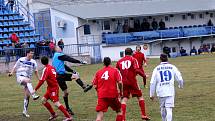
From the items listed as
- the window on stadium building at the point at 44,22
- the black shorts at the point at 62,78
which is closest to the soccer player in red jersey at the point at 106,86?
the black shorts at the point at 62,78

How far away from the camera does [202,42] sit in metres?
59.5

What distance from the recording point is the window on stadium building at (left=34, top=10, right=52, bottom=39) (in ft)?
182

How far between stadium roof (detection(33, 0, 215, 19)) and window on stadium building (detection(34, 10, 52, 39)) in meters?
1.30

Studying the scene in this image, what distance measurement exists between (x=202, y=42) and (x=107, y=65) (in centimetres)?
4900

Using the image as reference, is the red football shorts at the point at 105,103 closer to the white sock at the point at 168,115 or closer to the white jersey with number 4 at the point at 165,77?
the white jersey with number 4 at the point at 165,77

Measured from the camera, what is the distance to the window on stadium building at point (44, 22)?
55625 mm

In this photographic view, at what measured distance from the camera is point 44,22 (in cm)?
5612

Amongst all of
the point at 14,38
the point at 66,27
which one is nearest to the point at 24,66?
the point at 14,38

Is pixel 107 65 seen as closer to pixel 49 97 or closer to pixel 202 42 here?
pixel 49 97

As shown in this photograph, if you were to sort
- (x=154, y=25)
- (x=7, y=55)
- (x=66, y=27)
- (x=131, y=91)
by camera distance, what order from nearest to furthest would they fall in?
(x=131, y=91)
(x=7, y=55)
(x=66, y=27)
(x=154, y=25)

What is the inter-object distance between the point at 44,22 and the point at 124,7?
947cm

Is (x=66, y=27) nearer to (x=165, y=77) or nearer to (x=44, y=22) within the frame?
(x=44, y=22)

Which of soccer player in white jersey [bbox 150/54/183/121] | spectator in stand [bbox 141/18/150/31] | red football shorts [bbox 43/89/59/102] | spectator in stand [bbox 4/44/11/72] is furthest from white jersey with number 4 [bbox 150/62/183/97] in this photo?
spectator in stand [bbox 141/18/150/31]

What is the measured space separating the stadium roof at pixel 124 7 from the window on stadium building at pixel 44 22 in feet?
4.26
